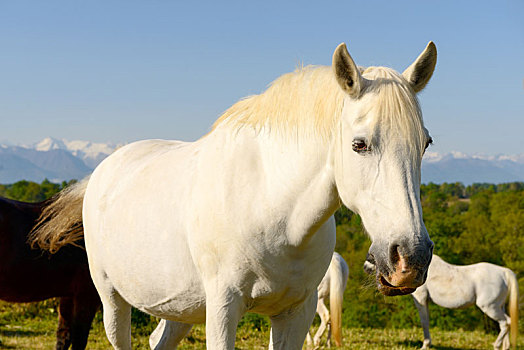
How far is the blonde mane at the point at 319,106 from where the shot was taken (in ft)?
6.20

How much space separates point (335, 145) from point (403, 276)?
1.87 feet

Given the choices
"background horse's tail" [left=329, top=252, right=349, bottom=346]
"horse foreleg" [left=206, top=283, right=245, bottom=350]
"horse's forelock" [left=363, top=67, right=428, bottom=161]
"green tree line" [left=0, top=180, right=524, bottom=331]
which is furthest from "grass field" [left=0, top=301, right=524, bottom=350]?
"green tree line" [left=0, top=180, right=524, bottom=331]

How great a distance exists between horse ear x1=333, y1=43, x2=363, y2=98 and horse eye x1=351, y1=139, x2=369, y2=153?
19cm

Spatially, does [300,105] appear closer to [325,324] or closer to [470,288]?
[325,324]

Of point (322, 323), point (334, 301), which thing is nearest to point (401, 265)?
point (334, 301)

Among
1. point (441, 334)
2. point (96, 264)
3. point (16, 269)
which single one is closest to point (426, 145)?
point (96, 264)

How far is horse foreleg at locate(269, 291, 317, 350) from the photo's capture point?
254 cm

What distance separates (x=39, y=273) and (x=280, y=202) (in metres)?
3.64

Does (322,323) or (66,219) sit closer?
(66,219)

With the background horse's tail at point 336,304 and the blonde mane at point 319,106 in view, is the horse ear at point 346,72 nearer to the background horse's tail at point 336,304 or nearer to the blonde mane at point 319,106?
the blonde mane at point 319,106

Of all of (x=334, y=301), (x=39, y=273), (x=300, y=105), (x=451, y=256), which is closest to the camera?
(x=300, y=105)

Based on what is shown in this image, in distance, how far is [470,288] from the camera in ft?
32.1

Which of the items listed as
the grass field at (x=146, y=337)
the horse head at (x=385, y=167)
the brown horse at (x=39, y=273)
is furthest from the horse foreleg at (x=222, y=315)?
the grass field at (x=146, y=337)

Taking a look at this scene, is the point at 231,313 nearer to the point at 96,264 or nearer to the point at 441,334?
the point at 96,264
